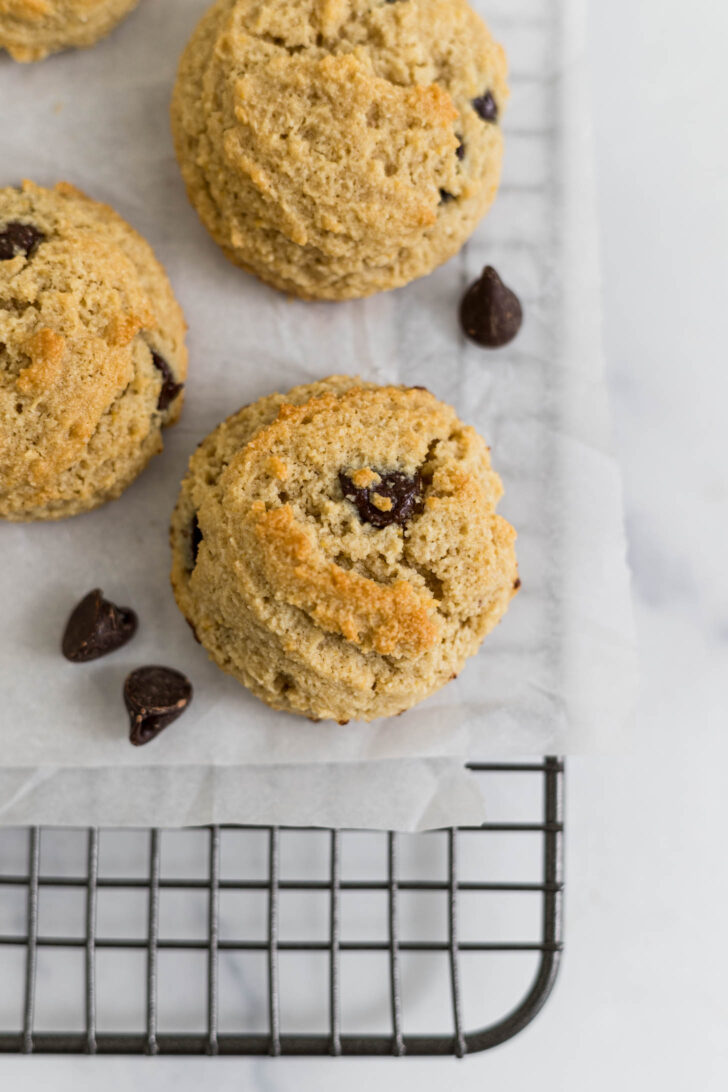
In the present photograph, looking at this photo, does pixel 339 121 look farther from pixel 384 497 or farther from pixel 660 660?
pixel 660 660

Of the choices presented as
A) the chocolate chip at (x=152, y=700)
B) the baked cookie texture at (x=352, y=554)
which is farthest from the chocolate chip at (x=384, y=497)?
the chocolate chip at (x=152, y=700)

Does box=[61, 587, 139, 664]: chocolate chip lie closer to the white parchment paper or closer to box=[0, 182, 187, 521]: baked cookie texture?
the white parchment paper

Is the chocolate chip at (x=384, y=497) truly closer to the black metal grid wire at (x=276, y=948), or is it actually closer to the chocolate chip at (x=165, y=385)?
the chocolate chip at (x=165, y=385)

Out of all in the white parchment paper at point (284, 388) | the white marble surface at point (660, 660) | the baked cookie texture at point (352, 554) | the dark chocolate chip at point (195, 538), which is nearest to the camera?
the baked cookie texture at point (352, 554)

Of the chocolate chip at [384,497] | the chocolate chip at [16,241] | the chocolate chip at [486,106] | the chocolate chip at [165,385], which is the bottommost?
the chocolate chip at [384,497]

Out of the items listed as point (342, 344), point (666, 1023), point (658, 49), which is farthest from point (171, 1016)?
point (658, 49)

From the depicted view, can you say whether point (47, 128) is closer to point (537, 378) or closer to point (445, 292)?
point (445, 292)

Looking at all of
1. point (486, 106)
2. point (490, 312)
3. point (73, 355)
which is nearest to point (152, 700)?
point (73, 355)
